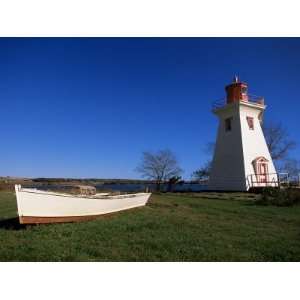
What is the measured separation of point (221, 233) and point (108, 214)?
3621 millimetres

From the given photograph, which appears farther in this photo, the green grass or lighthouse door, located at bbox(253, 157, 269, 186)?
lighthouse door, located at bbox(253, 157, 269, 186)

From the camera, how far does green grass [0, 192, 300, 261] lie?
4.89m

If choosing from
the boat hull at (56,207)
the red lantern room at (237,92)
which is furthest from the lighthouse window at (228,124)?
the boat hull at (56,207)

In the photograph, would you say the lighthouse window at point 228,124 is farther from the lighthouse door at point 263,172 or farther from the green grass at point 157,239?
the green grass at point 157,239

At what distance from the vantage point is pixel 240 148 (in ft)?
56.6

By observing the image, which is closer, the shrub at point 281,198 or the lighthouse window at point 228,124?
the shrub at point 281,198

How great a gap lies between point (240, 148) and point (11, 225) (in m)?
13.5

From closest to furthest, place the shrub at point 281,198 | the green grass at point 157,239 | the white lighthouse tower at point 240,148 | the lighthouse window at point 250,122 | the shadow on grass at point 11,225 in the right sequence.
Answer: the green grass at point 157,239, the shadow on grass at point 11,225, the shrub at point 281,198, the white lighthouse tower at point 240,148, the lighthouse window at point 250,122

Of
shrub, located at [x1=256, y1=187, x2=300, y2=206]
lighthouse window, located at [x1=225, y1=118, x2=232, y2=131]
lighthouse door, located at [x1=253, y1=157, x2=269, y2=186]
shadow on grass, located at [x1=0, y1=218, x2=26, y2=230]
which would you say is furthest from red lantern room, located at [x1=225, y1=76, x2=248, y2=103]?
shadow on grass, located at [x1=0, y1=218, x2=26, y2=230]

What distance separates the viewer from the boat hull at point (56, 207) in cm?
648

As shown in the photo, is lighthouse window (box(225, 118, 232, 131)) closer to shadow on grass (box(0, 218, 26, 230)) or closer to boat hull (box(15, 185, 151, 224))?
boat hull (box(15, 185, 151, 224))

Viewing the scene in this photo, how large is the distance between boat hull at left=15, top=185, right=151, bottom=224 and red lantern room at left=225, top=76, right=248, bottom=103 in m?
12.7

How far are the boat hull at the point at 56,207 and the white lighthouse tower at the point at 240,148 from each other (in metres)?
10.5
